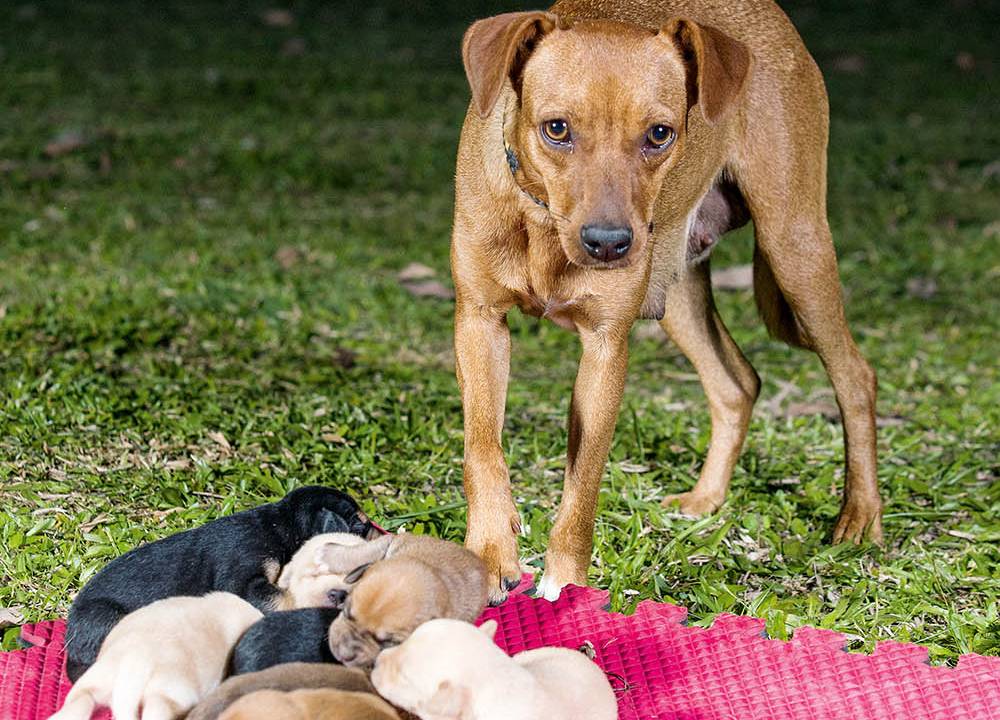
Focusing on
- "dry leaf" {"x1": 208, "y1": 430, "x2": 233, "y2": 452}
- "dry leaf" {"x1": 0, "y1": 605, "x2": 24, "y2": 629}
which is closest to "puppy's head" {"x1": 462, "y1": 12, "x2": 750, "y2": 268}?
"dry leaf" {"x1": 208, "y1": 430, "x2": 233, "y2": 452}

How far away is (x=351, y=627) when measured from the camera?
2963 millimetres

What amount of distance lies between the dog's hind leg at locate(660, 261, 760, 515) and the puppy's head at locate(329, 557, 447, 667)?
211 centimetres

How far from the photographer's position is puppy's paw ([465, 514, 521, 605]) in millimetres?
3820

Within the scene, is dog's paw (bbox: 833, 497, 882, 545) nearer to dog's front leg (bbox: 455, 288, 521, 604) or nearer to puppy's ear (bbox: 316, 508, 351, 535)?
dog's front leg (bbox: 455, 288, 521, 604)

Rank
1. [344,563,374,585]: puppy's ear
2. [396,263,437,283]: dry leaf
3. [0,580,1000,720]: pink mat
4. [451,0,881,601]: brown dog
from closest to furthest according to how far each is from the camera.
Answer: [344,563,374,585]: puppy's ear → [0,580,1000,720]: pink mat → [451,0,881,601]: brown dog → [396,263,437,283]: dry leaf

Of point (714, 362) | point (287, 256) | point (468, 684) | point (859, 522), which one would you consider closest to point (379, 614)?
point (468, 684)

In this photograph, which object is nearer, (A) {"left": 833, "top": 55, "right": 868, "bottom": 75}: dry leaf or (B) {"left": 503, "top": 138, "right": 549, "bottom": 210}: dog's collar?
(B) {"left": 503, "top": 138, "right": 549, "bottom": 210}: dog's collar

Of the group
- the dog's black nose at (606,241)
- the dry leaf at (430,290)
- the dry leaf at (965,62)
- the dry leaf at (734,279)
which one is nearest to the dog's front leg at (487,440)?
the dog's black nose at (606,241)

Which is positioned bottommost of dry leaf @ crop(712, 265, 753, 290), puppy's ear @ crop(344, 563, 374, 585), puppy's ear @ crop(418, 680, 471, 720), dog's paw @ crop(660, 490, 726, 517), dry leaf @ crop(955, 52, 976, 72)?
dry leaf @ crop(955, 52, 976, 72)

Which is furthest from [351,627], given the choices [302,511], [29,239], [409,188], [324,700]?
[409,188]

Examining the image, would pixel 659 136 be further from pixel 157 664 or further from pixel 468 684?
pixel 157 664

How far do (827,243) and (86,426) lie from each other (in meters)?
2.68

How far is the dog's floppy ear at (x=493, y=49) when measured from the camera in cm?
360

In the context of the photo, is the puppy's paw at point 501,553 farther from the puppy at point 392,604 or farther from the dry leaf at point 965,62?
the dry leaf at point 965,62
